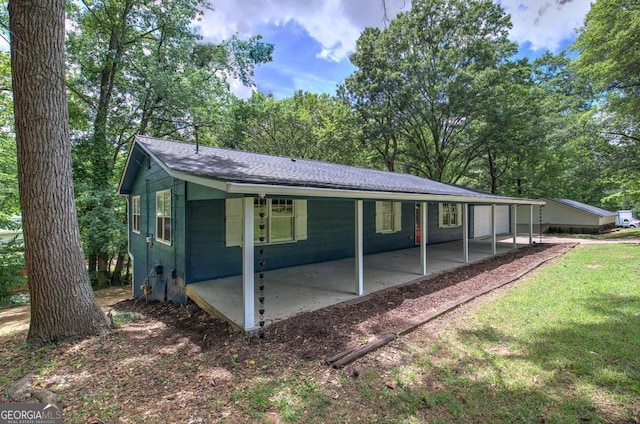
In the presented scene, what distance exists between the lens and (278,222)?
310 inches

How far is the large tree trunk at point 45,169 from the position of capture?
403 centimetres

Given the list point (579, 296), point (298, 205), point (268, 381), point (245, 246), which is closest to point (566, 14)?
point (579, 296)

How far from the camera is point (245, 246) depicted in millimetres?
4160

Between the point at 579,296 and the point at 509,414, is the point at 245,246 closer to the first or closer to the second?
the point at 509,414

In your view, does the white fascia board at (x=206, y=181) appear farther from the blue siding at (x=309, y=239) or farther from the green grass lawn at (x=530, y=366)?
the green grass lawn at (x=530, y=366)

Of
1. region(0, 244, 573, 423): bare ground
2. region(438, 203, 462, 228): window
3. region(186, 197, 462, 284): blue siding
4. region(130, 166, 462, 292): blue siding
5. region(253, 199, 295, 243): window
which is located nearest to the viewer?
region(0, 244, 573, 423): bare ground

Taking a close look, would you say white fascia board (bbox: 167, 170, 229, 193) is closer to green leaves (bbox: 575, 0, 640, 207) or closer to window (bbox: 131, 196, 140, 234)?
window (bbox: 131, 196, 140, 234)

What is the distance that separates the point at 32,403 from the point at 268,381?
2179 millimetres

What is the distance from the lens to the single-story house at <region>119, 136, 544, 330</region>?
459 centimetres

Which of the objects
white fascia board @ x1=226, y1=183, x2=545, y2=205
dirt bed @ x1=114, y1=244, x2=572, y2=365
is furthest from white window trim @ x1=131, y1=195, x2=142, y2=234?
white fascia board @ x1=226, y1=183, x2=545, y2=205

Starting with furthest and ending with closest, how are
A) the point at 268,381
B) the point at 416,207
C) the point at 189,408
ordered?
the point at 416,207 < the point at 268,381 < the point at 189,408

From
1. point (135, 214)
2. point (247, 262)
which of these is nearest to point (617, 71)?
point (247, 262)

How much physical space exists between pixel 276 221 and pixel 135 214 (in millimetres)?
5396

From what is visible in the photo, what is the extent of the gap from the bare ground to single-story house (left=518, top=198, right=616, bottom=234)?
1932 centimetres
